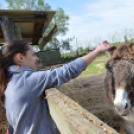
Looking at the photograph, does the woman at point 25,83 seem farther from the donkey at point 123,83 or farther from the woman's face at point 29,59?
the donkey at point 123,83

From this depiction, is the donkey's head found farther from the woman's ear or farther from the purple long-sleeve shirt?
Answer: the woman's ear

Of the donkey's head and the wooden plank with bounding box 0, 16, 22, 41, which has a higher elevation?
the wooden plank with bounding box 0, 16, 22, 41

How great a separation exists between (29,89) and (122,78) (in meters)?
1.62

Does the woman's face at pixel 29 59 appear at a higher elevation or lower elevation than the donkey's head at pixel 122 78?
higher

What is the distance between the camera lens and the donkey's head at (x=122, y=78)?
181 cm

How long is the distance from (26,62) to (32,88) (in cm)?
28

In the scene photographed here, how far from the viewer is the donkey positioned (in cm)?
182

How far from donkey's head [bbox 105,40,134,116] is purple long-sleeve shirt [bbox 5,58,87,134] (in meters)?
1.20

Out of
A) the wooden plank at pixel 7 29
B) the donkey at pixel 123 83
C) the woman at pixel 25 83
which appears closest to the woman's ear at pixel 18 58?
the woman at pixel 25 83

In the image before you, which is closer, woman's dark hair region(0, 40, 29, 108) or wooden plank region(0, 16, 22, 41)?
woman's dark hair region(0, 40, 29, 108)

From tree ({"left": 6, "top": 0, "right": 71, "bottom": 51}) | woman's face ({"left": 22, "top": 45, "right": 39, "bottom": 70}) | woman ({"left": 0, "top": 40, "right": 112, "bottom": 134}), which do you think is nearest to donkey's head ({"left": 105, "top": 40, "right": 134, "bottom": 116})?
woman ({"left": 0, "top": 40, "right": 112, "bottom": 134})

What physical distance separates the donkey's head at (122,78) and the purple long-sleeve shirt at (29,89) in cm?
120

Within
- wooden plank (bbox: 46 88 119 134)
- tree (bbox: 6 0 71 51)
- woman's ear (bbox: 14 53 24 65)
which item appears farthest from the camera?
tree (bbox: 6 0 71 51)

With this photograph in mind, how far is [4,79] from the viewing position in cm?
100
